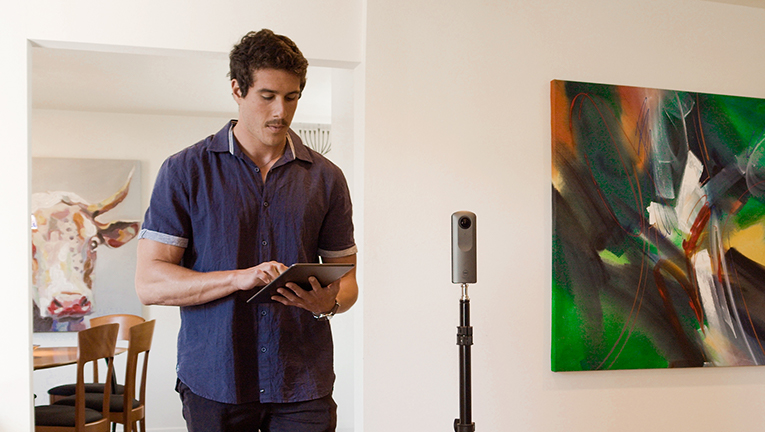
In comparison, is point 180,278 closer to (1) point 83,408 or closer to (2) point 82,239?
(1) point 83,408

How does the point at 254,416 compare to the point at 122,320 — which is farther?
the point at 122,320

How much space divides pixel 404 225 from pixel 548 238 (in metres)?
0.65

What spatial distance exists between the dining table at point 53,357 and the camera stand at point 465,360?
237 centimetres

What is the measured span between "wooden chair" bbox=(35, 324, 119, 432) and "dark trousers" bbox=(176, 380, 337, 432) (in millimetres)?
2068

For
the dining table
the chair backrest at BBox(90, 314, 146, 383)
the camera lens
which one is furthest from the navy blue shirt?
the chair backrest at BBox(90, 314, 146, 383)

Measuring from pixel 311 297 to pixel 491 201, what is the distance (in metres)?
1.54

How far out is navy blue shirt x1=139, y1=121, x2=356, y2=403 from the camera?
53.2 inches

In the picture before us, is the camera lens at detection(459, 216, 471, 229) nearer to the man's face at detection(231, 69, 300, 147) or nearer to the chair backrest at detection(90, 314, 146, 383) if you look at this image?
the man's face at detection(231, 69, 300, 147)

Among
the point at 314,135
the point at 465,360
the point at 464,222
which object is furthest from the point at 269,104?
the point at 314,135

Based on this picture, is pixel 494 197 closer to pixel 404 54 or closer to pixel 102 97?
pixel 404 54

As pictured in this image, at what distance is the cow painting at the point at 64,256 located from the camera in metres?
4.82

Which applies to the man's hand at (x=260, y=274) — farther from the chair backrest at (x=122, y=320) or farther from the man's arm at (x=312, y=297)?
the chair backrest at (x=122, y=320)

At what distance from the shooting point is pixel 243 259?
4.47ft

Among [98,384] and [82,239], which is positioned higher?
[82,239]
